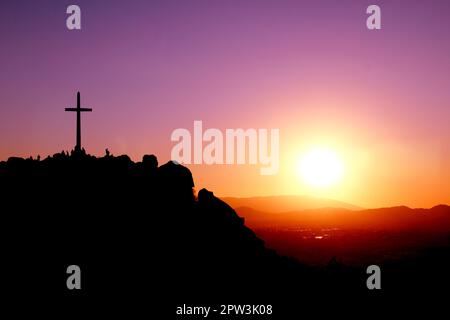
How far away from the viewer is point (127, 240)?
49.2 m

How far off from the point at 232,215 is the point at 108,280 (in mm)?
16525

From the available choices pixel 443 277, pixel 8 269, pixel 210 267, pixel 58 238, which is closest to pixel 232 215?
pixel 210 267

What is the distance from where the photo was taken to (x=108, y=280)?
4619cm

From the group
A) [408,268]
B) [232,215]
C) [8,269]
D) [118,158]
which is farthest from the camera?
[408,268]

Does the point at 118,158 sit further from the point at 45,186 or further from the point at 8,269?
the point at 8,269

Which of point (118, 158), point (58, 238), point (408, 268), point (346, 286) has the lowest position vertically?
point (408, 268)

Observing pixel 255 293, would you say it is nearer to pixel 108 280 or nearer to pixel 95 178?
pixel 108 280

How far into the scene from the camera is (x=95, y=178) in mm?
50750

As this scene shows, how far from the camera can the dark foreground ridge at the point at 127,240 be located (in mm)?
45688

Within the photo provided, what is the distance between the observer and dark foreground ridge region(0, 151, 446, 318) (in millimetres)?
45688

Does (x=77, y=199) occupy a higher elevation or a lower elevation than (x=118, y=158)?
lower
